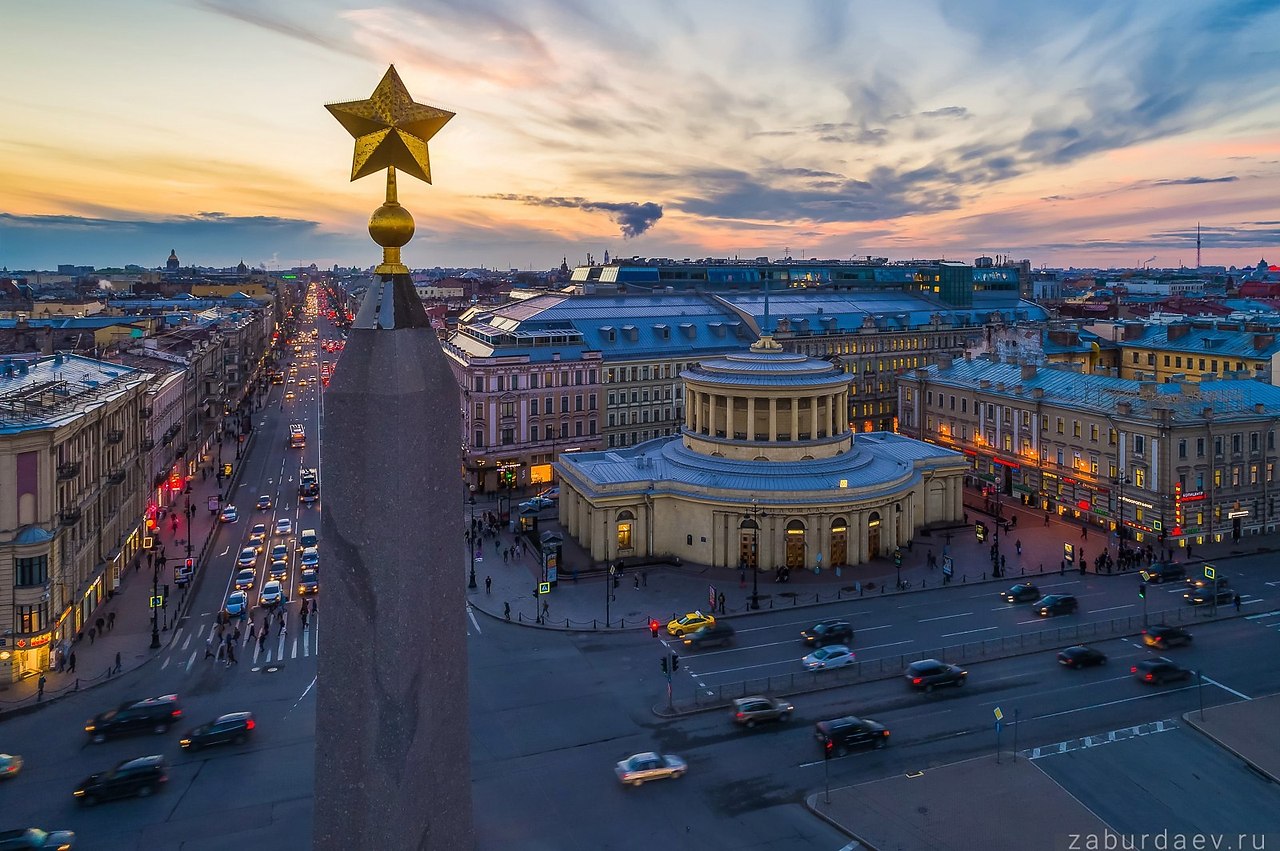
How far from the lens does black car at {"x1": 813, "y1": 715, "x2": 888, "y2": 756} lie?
1312 inches

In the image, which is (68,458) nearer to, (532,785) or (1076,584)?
(532,785)

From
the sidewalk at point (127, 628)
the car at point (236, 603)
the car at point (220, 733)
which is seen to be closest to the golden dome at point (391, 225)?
the car at point (220, 733)

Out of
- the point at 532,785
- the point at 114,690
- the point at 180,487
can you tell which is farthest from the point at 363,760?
the point at 180,487

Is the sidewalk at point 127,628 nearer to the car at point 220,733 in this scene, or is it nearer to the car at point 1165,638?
the car at point 220,733

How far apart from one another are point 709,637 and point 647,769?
1500 cm

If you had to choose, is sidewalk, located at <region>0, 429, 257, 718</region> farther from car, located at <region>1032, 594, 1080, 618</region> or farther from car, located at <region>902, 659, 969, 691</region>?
car, located at <region>1032, 594, 1080, 618</region>

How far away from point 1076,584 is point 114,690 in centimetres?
5593

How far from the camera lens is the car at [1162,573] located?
2197 inches

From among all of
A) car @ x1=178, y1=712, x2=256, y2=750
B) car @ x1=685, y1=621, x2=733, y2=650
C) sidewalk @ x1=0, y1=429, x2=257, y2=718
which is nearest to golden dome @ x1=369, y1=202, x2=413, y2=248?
car @ x1=178, y1=712, x2=256, y2=750

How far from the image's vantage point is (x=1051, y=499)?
74312mm

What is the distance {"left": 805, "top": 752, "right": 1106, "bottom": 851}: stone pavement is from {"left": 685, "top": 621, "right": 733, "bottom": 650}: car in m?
15.3

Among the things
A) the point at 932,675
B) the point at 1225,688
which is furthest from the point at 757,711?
the point at 1225,688

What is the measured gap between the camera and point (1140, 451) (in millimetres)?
64875

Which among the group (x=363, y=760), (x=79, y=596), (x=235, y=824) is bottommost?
(x=235, y=824)
